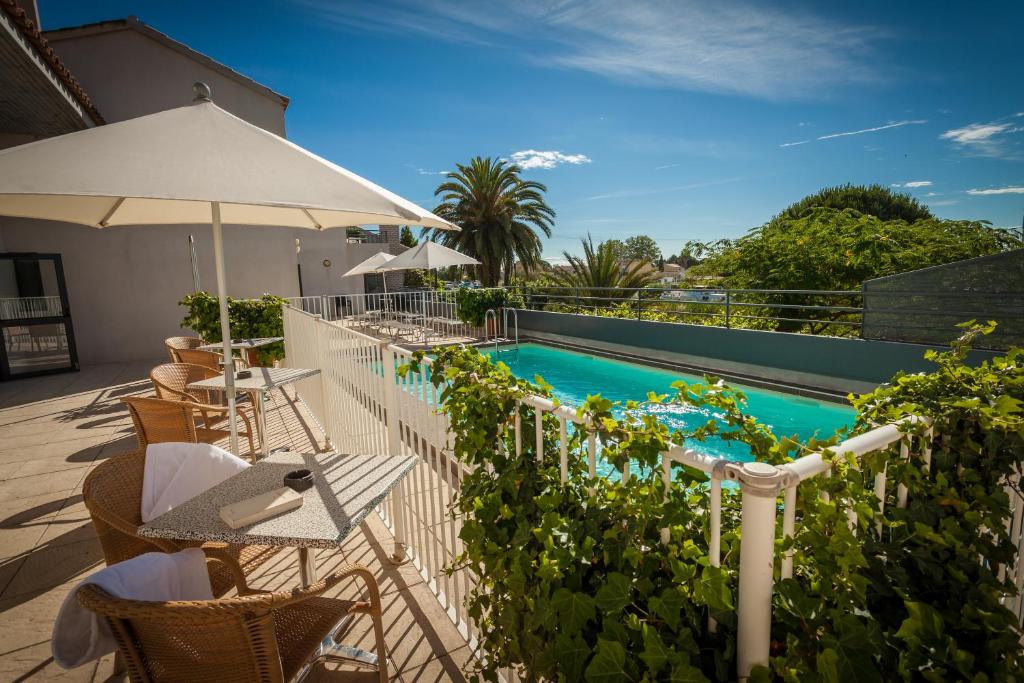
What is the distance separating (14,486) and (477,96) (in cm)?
3056

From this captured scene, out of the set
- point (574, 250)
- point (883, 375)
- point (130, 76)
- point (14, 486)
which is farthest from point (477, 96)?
point (14, 486)

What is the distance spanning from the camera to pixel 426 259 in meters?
12.9

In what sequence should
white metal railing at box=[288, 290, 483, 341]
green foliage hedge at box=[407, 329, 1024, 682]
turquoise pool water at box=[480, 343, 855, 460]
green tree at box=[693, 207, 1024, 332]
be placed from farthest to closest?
1. white metal railing at box=[288, 290, 483, 341]
2. green tree at box=[693, 207, 1024, 332]
3. turquoise pool water at box=[480, 343, 855, 460]
4. green foliage hedge at box=[407, 329, 1024, 682]

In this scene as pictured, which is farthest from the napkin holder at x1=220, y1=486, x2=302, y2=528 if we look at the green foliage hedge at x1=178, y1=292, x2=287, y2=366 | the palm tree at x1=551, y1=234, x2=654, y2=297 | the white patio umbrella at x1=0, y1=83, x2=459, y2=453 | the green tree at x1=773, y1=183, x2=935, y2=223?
the green tree at x1=773, y1=183, x2=935, y2=223

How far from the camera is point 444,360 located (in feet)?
6.70

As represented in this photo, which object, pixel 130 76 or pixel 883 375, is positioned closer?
pixel 883 375

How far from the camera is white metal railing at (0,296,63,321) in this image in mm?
8266

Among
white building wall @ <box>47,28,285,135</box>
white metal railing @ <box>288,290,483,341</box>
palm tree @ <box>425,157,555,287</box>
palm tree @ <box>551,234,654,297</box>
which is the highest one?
white building wall @ <box>47,28,285,135</box>

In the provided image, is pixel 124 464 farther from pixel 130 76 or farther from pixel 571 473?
pixel 130 76

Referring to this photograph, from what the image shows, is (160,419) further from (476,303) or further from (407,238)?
(407,238)

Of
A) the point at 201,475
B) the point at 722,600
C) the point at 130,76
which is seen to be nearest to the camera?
the point at 722,600

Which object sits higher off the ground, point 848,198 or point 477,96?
point 477,96

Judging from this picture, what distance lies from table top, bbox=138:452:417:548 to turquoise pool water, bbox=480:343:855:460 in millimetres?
3141

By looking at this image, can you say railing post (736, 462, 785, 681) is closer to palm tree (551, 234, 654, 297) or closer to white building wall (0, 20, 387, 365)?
white building wall (0, 20, 387, 365)
